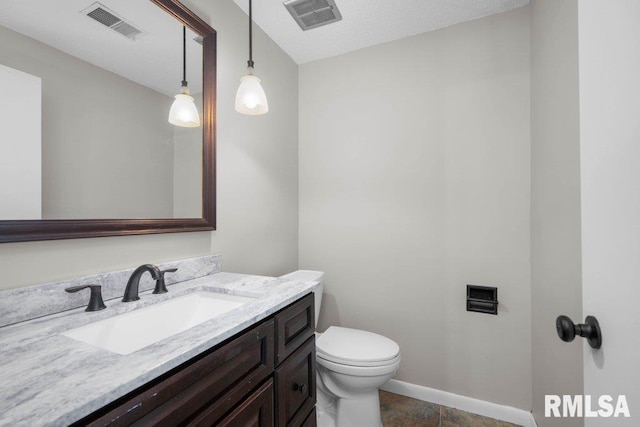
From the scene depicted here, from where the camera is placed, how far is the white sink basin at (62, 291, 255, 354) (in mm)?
816

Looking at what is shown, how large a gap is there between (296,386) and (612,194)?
3.76 feet

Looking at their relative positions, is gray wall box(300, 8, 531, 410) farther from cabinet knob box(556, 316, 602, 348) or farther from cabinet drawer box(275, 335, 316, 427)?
cabinet knob box(556, 316, 602, 348)

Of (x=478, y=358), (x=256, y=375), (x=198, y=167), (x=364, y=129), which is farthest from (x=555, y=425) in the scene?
(x=198, y=167)

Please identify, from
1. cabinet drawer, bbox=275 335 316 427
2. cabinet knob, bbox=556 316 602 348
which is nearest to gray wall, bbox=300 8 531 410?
cabinet drawer, bbox=275 335 316 427

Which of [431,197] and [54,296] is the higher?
[431,197]

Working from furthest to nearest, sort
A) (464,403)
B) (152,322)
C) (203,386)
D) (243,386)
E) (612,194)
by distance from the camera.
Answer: (464,403), (152,322), (243,386), (203,386), (612,194)

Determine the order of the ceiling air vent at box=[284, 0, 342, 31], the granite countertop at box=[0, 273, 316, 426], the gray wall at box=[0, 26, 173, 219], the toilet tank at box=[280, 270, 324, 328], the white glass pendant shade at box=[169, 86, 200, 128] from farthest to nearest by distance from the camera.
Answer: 1. the toilet tank at box=[280, 270, 324, 328]
2. the ceiling air vent at box=[284, 0, 342, 31]
3. the white glass pendant shade at box=[169, 86, 200, 128]
4. the gray wall at box=[0, 26, 173, 219]
5. the granite countertop at box=[0, 273, 316, 426]

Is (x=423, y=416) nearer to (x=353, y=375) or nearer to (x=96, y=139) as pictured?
(x=353, y=375)

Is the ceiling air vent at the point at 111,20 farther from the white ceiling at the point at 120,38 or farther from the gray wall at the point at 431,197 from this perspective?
the gray wall at the point at 431,197

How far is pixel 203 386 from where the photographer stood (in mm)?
662

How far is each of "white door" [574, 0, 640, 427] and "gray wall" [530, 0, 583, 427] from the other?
0.47 meters

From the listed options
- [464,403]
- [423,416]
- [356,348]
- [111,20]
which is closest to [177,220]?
[111,20]

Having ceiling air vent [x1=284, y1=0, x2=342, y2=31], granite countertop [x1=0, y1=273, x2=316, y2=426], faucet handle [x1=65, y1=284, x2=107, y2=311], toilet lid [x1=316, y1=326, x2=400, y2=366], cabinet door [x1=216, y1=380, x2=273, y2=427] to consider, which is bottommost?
toilet lid [x1=316, y1=326, x2=400, y2=366]

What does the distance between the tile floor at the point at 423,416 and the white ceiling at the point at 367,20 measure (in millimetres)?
2562
